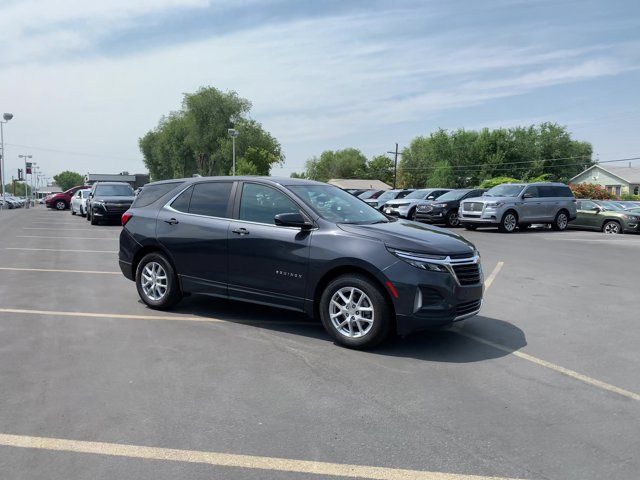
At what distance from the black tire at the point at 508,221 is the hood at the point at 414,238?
17.2 m

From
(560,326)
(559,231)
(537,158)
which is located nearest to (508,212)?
(559,231)

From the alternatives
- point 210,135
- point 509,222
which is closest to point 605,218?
point 509,222

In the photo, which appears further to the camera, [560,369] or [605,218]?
[605,218]

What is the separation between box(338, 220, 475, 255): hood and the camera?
5.51m

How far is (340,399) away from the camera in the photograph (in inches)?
170

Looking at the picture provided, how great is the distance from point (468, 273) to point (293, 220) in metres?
1.88

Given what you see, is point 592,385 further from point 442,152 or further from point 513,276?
point 442,152

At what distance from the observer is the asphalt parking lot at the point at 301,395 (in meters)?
3.37

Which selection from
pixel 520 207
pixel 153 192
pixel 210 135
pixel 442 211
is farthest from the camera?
pixel 210 135

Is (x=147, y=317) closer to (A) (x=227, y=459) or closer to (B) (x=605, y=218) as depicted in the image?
(A) (x=227, y=459)

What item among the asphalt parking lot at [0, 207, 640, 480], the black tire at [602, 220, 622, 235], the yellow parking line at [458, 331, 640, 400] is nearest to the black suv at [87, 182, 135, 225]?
the asphalt parking lot at [0, 207, 640, 480]

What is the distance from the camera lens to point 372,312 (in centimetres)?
551

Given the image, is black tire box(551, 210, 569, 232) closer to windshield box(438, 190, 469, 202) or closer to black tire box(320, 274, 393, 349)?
windshield box(438, 190, 469, 202)

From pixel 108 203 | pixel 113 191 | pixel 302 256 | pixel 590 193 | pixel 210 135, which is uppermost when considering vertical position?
pixel 210 135
